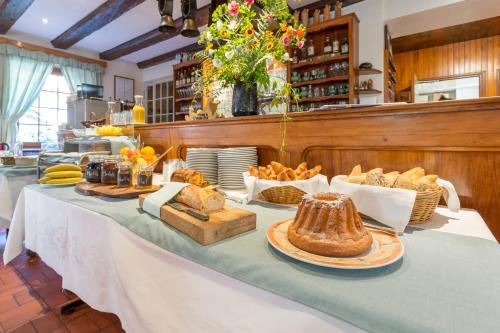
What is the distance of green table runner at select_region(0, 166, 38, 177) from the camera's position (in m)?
1.92

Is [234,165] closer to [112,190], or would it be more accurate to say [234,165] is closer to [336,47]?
[112,190]

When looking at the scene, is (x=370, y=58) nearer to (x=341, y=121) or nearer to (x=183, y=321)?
(x=341, y=121)

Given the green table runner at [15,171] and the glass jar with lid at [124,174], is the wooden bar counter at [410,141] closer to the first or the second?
the glass jar with lid at [124,174]

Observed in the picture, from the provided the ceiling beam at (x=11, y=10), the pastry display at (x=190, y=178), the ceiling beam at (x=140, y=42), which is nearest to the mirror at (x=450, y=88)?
the ceiling beam at (x=140, y=42)

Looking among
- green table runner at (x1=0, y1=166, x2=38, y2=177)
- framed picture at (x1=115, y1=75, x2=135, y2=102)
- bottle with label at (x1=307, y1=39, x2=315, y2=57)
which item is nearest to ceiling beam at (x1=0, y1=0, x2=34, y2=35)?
framed picture at (x1=115, y1=75, x2=135, y2=102)

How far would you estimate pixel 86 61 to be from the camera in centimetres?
540

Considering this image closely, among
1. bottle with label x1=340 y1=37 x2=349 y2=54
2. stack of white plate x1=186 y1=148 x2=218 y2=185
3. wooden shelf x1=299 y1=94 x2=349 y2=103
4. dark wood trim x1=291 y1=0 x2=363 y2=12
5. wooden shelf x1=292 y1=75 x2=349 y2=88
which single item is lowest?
stack of white plate x1=186 y1=148 x2=218 y2=185

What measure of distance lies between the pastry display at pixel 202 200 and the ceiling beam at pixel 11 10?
4.22 m

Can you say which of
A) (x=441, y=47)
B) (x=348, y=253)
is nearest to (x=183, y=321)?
(x=348, y=253)

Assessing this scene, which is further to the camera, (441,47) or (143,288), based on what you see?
(441,47)

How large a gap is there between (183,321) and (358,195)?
568mm

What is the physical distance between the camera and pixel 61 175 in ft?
4.74

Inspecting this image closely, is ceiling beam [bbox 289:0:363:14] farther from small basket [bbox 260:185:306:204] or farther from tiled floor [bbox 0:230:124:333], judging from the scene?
tiled floor [bbox 0:230:124:333]

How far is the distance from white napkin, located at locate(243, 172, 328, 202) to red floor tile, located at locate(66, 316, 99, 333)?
1093mm
